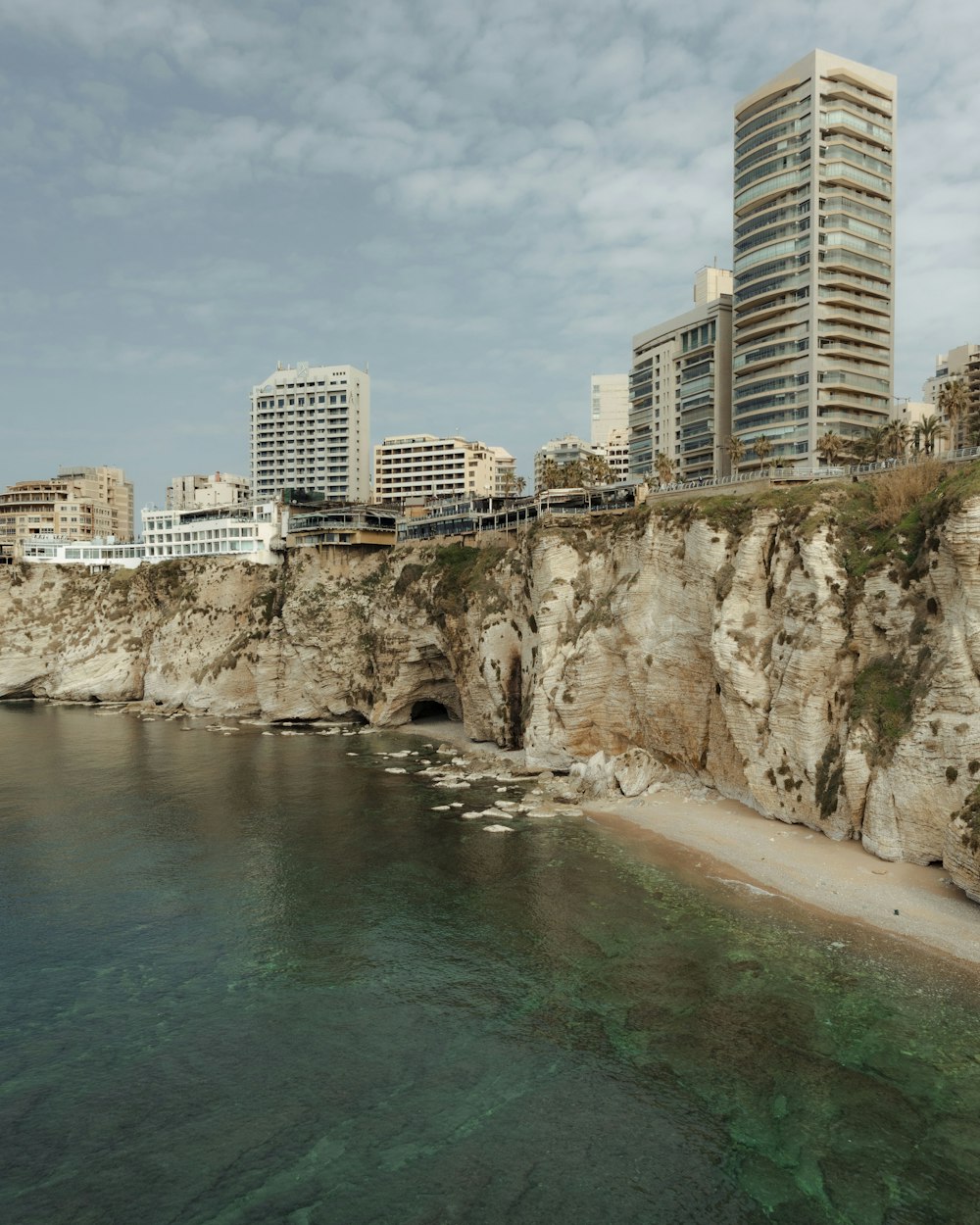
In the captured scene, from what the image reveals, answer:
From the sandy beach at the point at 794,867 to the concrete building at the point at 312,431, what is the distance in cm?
13441

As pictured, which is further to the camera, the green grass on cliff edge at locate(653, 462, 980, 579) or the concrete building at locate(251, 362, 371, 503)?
the concrete building at locate(251, 362, 371, 503)

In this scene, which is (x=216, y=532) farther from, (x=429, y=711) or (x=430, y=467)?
(x=430, y=467)

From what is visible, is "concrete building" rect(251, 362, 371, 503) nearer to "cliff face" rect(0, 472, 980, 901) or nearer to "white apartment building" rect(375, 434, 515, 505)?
"white apartment building" rect(375, 434, 515, 505)

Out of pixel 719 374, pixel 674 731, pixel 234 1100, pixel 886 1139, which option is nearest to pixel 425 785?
pixel 674 731

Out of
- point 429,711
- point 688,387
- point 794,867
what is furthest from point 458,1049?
point 688,387

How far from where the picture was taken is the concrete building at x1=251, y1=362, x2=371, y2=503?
177375 mm

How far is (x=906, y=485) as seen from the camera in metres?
48.3

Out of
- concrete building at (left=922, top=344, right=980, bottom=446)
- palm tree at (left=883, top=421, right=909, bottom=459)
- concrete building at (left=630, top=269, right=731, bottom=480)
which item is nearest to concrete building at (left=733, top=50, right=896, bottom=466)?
concrete building at (left=630, top=269, right=731, bottom=480)

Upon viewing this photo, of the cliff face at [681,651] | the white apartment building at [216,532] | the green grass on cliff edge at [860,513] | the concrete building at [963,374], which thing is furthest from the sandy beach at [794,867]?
the concrete building at [963,374]

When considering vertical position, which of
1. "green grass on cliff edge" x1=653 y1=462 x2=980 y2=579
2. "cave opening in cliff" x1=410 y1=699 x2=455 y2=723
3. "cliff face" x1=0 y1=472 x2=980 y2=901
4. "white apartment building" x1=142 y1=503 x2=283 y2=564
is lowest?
"cave opening in cliff" x1=410 y1=699 x2=455 y2=723

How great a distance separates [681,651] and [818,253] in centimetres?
6332

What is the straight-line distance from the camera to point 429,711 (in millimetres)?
100312

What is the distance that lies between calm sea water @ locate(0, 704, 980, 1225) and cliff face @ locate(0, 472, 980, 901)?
10.3 meters

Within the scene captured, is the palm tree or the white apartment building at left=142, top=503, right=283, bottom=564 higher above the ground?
the palm tree
